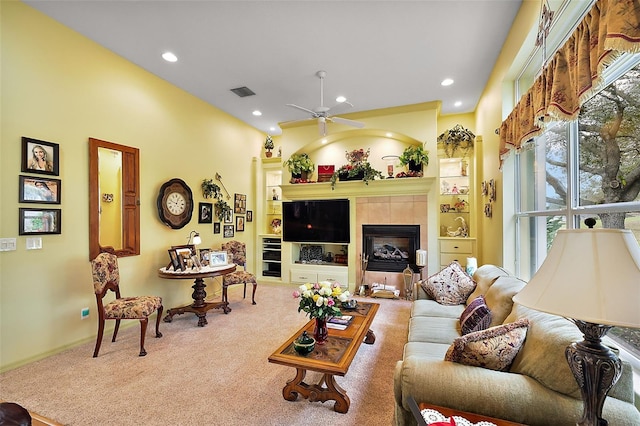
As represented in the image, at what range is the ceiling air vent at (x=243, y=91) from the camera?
4449 mm

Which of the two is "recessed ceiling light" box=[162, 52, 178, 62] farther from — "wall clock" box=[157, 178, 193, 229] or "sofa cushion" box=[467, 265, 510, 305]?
"sofa cushion" box=[467, 265, 510, 305]

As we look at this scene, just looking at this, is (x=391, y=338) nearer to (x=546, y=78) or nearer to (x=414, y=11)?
(x=546, y=78)

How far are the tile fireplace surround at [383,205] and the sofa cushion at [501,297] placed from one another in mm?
2551

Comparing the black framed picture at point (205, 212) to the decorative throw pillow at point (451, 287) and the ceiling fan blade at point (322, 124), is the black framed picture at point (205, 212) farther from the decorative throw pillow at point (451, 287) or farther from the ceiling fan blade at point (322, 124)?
the decorative throw pillow at point (451, 287)

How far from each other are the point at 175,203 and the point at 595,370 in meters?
4.71

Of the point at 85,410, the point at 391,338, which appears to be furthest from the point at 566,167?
the point at 85,410

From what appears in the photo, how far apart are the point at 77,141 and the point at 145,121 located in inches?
37.6

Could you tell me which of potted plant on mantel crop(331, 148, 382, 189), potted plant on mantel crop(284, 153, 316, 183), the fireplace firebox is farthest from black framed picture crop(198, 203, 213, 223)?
the fireplace firebox

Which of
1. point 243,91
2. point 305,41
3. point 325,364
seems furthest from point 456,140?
point 325,364

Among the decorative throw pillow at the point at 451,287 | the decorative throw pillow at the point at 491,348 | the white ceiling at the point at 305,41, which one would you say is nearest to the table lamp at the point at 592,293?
the decorative throw pillow at the point at 491,348

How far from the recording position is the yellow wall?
8.80 ft

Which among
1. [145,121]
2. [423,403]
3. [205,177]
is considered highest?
[145,121]

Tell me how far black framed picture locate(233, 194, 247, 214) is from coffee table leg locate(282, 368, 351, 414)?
13.4ft

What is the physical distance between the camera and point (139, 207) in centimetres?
388
